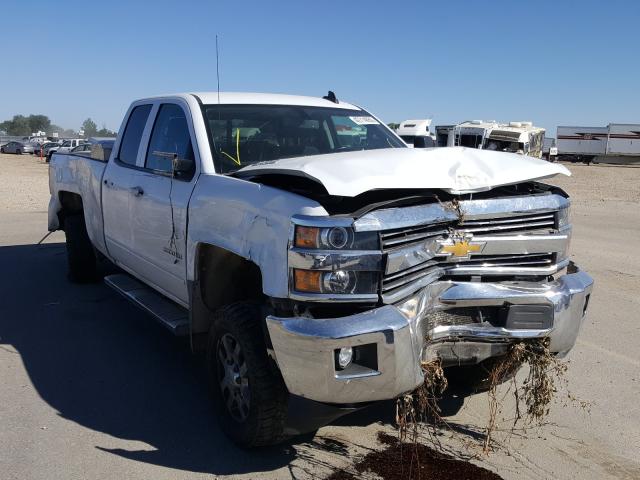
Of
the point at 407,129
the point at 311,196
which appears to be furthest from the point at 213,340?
the point at 407,129

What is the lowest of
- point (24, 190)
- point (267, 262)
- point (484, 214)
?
point (24, 190)

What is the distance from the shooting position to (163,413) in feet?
13.3

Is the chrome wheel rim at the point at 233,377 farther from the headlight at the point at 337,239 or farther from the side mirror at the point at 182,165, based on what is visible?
the side mirror at the point at 182,165

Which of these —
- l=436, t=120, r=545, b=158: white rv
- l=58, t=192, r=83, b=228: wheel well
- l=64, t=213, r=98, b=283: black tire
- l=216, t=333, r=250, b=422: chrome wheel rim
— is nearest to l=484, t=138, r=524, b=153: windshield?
l=436, t=120, r=545, b=158: white rv

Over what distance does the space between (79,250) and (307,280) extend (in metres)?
4.90

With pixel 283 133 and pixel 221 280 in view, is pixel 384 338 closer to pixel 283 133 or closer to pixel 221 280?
pixel 221 280

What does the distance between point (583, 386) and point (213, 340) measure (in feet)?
8.93

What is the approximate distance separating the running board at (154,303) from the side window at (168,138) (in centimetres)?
105

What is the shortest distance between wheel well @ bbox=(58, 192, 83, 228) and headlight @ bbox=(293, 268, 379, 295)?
5007 millimetres

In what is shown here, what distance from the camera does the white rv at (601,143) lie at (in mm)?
47250

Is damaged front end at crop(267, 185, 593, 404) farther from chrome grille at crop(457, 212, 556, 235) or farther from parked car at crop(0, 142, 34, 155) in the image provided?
parked car at crop(0, 142, 34, 155)

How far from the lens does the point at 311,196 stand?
10.6 feet

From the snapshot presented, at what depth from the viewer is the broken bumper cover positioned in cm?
286

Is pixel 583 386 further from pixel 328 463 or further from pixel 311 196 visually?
pixel 311 196
